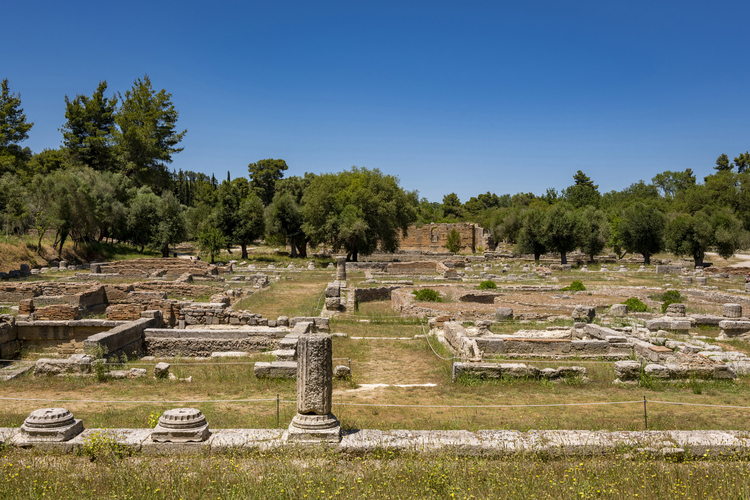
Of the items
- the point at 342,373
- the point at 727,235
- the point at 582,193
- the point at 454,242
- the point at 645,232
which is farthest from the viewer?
the point at 582,193

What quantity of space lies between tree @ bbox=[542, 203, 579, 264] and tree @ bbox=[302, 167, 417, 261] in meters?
13.2

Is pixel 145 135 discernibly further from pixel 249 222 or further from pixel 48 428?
pixel 48 428

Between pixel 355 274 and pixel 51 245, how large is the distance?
925 inches

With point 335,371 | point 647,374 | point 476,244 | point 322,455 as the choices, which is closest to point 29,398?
point 335,371

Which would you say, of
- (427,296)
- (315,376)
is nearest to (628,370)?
(315,376)

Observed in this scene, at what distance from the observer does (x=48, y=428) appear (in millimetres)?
6426

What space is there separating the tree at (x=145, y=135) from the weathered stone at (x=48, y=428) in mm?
51711

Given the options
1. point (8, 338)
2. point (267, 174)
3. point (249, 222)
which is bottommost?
point (8, 338)

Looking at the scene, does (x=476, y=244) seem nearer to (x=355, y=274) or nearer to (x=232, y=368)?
(x=355, y=274)

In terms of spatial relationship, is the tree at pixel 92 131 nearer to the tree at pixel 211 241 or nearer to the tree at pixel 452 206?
the tree at pixel 211 241

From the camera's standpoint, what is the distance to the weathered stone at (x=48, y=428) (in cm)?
640

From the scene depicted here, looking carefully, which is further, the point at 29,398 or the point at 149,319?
the point at 149,319

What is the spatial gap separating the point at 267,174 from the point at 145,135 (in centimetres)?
3344

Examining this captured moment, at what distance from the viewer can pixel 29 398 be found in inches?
374
